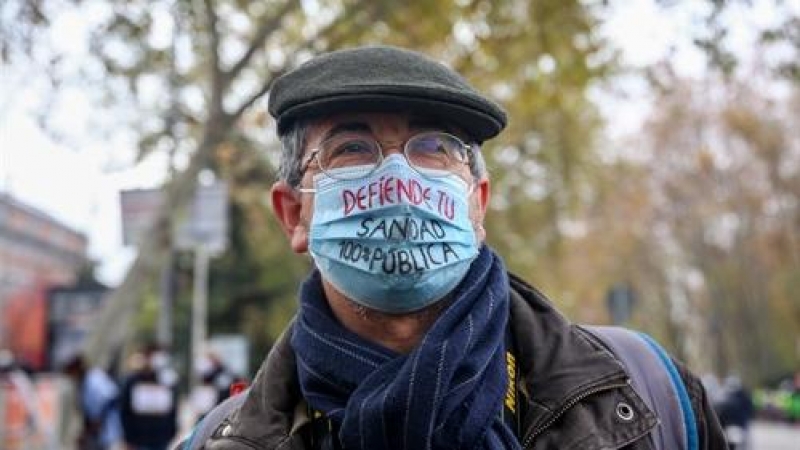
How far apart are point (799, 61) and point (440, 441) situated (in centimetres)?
814

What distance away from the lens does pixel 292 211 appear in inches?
91.0

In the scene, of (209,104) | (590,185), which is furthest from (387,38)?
(590,185)

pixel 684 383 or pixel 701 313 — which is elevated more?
pixel 701 313

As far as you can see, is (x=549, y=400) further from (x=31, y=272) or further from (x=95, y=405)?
(x=31, y=272)

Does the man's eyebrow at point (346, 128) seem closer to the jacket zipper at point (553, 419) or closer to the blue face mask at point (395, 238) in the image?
the blue face mask at point (395, 238)

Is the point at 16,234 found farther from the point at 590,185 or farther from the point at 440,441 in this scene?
the point at 440,441

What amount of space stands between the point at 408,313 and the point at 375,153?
0.96 feet

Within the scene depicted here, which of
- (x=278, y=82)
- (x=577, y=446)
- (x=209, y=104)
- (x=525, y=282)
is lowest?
(x=577, y=446)

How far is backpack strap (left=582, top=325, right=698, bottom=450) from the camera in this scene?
205cm

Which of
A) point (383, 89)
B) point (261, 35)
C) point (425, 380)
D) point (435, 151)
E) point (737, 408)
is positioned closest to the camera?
point (425, 380)

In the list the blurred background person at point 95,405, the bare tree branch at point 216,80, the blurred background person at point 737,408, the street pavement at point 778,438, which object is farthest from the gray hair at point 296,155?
the street pavement at point 778,438

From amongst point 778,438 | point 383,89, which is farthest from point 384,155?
point 778,438

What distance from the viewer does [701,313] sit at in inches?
1953

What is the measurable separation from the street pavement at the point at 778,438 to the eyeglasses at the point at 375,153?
81.7 ft
